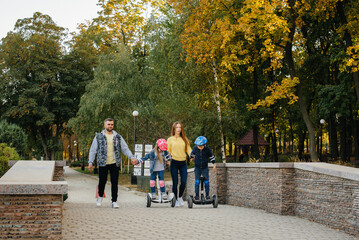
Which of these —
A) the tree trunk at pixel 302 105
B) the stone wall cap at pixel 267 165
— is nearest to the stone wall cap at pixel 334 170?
the stone wall cap at pixel 267 165

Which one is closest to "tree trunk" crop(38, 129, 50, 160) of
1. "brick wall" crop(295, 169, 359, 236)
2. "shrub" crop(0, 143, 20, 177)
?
"shrub" crop(0, 143, 20, 177)

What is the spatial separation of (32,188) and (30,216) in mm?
319

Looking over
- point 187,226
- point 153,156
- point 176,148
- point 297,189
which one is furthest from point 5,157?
point 297,189

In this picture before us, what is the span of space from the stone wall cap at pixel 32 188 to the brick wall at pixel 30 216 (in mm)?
70

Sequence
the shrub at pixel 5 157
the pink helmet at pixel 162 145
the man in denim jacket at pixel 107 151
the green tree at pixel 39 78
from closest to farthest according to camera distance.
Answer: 1. the man in denim jacket at pixel 107 151
2. the pink helmet at pixel 162 145
3. the shrub at pixel 5 157
4. the green tree at pixel 39 78

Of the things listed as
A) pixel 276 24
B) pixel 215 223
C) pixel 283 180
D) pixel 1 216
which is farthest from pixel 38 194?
pixel 276 24

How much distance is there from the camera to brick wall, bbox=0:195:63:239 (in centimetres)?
526

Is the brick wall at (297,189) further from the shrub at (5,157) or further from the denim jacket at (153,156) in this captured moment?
the shrub at (5,157)

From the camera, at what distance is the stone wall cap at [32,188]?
5281 mm

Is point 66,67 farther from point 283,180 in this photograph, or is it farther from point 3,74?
point 283,180

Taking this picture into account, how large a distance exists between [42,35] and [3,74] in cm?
490

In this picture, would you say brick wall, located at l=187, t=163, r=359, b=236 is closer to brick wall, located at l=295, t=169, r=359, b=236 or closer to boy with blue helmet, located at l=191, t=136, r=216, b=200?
brick wall, located at l=295, t=169, r=359, b=236

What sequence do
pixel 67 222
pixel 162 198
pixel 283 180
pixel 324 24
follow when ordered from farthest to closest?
pixel 324 24 → pixel 162 198 → pixel 283 180 → pixel 67 222

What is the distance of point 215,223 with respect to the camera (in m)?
8.02
